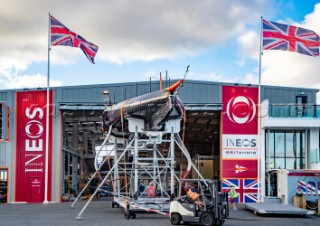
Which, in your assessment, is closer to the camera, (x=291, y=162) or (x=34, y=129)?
(x=34, y=129)

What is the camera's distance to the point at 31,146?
3547 centimetres

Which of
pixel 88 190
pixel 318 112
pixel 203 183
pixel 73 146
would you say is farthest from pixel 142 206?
pixel 88 190

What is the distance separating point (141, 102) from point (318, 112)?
594 inches

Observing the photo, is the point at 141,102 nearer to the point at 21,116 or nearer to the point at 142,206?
the point at 142,206

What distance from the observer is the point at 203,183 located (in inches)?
862

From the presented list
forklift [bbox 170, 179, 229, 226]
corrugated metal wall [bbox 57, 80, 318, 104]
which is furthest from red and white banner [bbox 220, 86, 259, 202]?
forklift [bbox 170, 179, 229, 226]

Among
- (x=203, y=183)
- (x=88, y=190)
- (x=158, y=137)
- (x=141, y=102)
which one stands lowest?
(x=88, y=190)

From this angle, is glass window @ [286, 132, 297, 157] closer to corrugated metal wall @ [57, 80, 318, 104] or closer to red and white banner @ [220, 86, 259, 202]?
red and white banner @ [220, 86, 259, 202]

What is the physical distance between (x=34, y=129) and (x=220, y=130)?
12.1 meters

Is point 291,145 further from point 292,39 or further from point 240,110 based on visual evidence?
point 292,39

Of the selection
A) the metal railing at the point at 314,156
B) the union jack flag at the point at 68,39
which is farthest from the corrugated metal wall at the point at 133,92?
the metal railing at the point at 314,156

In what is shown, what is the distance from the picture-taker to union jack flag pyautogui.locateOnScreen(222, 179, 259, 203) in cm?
3484

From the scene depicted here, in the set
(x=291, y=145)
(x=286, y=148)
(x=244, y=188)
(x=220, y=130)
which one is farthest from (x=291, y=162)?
(x=220, y=130)

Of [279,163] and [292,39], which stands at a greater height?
[292,39]
